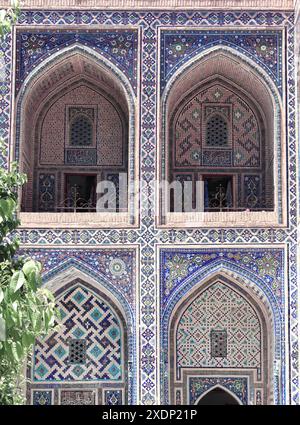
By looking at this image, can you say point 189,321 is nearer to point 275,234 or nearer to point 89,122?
point 275,234

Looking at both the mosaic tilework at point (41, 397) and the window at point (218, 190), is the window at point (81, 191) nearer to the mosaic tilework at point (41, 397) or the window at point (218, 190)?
the window at point (218, 190)

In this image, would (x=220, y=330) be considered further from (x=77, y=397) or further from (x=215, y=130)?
(x=215, y=130)

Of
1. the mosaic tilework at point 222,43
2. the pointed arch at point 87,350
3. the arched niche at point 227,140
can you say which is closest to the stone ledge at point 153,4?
the mosaic tilework at point 222,43

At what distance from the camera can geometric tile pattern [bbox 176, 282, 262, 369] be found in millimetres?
11984

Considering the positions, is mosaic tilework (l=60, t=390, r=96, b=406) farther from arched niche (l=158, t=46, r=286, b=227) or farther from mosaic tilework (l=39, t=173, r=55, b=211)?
arched niche (l=158, t=46, r=286, b=227)

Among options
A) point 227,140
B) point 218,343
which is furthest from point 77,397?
point 227,140

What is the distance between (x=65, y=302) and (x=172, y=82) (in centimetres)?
336

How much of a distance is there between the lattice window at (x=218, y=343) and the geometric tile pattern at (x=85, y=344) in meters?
1.27

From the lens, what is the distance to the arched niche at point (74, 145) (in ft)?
41.8

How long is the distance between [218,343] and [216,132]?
3184mm

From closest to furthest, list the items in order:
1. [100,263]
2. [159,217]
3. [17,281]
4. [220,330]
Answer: [17,281] < [100,263] < [159,217] < [220,330]

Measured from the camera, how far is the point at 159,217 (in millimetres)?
11711

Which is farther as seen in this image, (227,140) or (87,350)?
(227,140)

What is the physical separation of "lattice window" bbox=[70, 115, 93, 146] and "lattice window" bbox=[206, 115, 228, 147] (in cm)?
176
